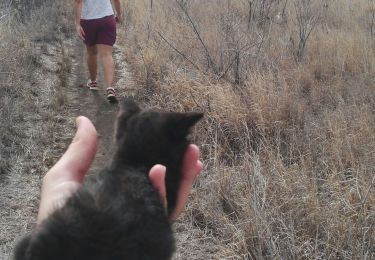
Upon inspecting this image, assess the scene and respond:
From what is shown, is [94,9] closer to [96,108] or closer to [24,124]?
[96,108]

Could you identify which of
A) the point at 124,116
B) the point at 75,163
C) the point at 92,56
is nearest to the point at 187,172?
the point at 124,116

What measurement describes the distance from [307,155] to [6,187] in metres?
2.50

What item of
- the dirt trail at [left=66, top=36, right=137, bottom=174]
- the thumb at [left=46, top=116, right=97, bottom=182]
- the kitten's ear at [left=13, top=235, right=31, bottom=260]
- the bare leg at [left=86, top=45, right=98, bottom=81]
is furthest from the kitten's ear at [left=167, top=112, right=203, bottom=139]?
the bare leg at [left=86, top=45, right=98, bottom=81]

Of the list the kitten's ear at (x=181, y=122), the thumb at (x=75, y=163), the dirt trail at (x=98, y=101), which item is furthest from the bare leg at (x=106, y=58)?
the kitten's ear at (x=181, y=122)

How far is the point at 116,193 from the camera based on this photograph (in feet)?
4.53

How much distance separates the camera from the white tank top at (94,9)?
5695 millimetres

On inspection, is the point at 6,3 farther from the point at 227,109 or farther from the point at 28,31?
the point at 227,109

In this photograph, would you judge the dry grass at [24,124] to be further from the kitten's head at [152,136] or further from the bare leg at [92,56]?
the kitten's head at [152,136]

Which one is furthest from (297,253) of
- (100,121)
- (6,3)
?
(6,3)

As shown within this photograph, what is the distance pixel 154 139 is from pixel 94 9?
14.5 feet

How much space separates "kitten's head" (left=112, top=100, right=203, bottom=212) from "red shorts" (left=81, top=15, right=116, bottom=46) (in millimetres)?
4195

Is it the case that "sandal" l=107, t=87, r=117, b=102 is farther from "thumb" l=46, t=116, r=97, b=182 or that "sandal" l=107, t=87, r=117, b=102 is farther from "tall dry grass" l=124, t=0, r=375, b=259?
"thumb" l=46, t=116, r=97, b=182

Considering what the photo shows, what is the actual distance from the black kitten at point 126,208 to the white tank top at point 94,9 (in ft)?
13.9

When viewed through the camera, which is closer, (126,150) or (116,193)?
(116,193)
